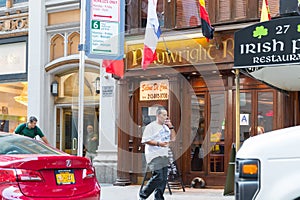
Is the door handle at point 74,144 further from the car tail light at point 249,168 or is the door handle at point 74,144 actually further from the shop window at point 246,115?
the car tail light at point 249,168

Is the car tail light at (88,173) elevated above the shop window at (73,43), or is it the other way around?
the shop window at (73,43)

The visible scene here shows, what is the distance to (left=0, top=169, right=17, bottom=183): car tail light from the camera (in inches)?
275

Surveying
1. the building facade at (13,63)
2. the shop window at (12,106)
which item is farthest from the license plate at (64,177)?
the shop window at (12,106)

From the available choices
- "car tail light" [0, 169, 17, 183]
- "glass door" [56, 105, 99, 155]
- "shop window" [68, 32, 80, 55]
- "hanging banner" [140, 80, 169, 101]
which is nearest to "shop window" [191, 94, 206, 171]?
"hanging banner" [140, 80, 169, 101]

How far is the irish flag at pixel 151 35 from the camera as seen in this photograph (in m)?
12.8

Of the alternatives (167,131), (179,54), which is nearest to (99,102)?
(179,54)

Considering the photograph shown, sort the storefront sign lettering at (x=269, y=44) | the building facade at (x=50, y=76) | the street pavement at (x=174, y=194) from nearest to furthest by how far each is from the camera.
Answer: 1. the storefront sign lettering at (x=269, y=44)
2. the street pavement at (x=174, y=194)
3. the building facade at (x=50, y=76)

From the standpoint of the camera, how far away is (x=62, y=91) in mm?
16688

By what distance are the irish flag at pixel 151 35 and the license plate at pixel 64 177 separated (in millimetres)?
5642

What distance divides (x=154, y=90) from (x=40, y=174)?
701 centimetres

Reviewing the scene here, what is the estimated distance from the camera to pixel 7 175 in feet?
23.0

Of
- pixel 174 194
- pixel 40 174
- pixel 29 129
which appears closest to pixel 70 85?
pixel 29 129

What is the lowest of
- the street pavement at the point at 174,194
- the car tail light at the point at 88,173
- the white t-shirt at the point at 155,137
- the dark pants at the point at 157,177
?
the street pavement at the point at 174,194

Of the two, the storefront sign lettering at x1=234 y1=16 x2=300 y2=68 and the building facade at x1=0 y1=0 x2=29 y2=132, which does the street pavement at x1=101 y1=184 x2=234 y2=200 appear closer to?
the storefront sign lettering at x1=234 y1=16 x2=300 y2=68
